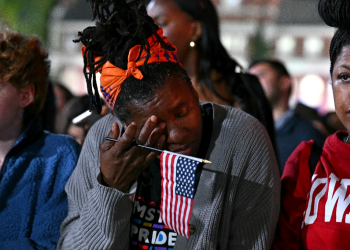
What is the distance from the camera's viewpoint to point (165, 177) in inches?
80.0

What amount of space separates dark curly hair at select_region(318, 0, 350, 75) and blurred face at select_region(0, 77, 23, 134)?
1.75 metres

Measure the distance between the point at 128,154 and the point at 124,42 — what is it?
498 millimetres

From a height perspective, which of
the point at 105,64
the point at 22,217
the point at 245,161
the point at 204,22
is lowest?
the point at 22,217

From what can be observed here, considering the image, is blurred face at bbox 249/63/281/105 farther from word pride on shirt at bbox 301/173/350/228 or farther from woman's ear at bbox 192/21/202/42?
word pride on shirt at bbox 301/173/350/228

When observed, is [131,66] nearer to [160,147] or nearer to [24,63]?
[160,147]

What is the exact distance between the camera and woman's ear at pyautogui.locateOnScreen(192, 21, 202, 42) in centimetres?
339

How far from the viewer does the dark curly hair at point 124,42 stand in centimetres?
201

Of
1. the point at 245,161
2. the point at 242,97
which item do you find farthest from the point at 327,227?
the point at 242,97

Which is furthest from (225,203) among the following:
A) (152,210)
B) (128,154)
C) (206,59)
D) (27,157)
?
(206,59)

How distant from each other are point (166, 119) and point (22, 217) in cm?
114

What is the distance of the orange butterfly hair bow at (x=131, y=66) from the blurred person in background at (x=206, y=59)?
1169 mm

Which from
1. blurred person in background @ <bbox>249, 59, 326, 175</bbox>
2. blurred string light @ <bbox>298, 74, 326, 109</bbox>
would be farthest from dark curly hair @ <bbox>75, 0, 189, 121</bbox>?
blurred string light @ <bbox>298, 74, 326, 109</bbox>

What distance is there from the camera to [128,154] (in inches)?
79.4

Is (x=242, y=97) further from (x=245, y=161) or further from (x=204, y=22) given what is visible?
(x=245, y=161)
